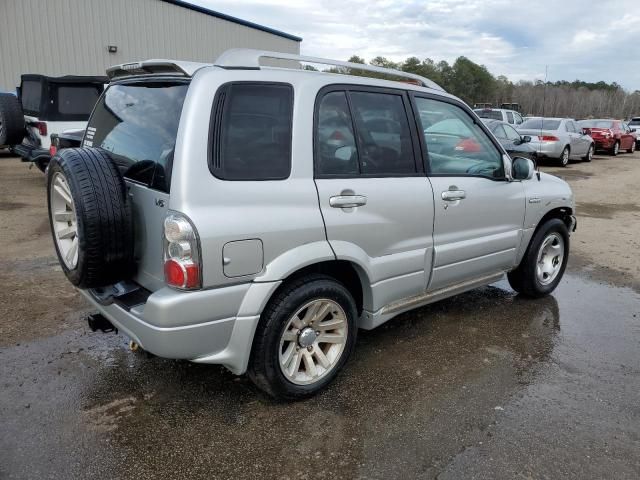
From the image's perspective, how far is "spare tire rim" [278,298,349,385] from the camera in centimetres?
299

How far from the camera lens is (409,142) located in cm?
347

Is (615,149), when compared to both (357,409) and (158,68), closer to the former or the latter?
(357,409)

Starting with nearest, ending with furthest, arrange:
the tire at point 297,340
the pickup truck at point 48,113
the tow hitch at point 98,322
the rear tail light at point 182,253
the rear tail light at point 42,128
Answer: the rear tail light at point 182,253 → the tire at point 297,340 → the tow hitch at point 98,322 → the pickup truck at point 48,113 → the rear tail light at point 42,128

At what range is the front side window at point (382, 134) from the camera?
320 centimetres

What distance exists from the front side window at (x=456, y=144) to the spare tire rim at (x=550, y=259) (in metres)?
1.16

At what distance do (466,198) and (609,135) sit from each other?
22.1 m

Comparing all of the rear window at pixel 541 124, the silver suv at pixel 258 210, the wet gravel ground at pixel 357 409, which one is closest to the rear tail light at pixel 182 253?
the silver suv at pixel 258 210

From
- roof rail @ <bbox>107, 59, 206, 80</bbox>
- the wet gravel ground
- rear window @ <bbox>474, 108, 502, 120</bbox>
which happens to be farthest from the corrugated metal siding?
roof rail @ <bbox>107, 59, 206, 80</bbox>

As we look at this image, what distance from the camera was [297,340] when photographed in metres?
3.02

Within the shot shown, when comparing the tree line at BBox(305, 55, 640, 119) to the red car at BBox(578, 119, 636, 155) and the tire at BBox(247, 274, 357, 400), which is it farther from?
the tire at BBox(247, 274, 357, 400)

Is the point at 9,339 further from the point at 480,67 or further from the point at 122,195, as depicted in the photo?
the point at 480,67

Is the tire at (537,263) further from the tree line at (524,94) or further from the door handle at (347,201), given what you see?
the tree line at (524,94)

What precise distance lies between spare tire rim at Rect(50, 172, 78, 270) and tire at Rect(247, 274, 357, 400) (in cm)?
115

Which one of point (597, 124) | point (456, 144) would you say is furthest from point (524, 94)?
point (456, 144)
